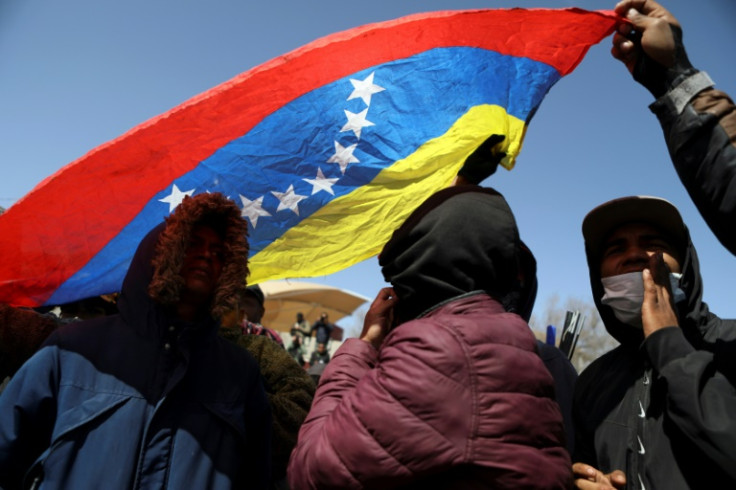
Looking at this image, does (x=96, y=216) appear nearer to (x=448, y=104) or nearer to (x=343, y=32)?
(x=343, y=32)

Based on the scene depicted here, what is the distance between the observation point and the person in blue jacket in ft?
6.71

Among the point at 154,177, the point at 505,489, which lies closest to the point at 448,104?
the point at 154,177

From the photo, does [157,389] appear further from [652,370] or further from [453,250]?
[652,370]

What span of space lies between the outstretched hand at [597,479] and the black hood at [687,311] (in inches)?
22.5

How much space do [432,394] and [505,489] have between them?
11.7 inches

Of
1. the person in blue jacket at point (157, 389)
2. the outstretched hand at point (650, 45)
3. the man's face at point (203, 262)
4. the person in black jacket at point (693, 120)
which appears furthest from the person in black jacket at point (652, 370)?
the man's face at point (203, 262)

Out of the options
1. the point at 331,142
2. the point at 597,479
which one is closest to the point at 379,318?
the point at 597,479

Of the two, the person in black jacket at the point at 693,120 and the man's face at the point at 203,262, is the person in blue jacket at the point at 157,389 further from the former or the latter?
the person in black jacket at the point at 693,120

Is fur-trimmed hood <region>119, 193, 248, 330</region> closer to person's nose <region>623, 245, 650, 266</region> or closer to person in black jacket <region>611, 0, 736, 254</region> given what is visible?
person's nose <region>623, 245, 650, 266</region>

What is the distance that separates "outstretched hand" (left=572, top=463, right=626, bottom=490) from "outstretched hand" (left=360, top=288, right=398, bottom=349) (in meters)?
0.80

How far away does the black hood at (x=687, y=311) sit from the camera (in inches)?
81.0

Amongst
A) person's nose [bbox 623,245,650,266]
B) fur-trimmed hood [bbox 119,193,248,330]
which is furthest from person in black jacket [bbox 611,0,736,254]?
fur-trimmed hood [bbox 119,193,248,330]

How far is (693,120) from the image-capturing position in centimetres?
180

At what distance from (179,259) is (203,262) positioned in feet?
0.71
